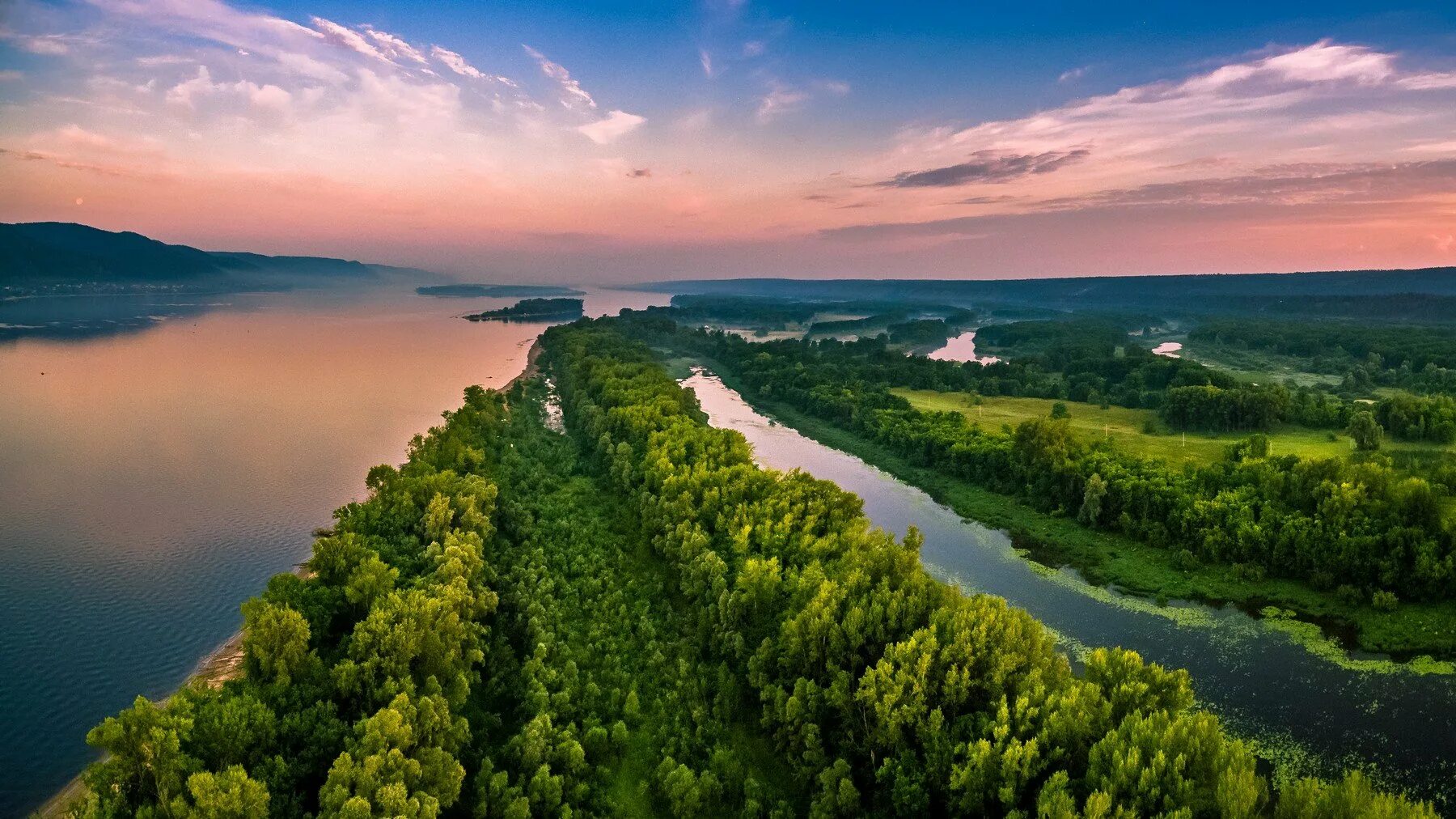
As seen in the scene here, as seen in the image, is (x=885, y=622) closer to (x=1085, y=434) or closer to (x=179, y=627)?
(x=179, y=627)

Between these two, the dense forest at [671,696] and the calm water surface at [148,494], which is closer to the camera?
the dense forest at [671,696]

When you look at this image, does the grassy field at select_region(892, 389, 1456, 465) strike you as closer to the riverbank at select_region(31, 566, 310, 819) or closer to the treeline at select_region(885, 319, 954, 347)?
the riverbank at select_region(31, 566, 310, 819)

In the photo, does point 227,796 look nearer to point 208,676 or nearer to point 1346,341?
point 208,676

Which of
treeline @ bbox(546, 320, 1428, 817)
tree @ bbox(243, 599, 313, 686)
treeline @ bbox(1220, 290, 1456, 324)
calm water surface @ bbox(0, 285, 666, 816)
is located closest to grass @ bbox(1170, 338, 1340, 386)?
treeline @ bbox(1220, 290, 1456, 324)

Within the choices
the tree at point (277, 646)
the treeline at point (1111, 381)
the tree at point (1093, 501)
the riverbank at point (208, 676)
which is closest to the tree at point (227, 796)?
the tree at point (277, 646)

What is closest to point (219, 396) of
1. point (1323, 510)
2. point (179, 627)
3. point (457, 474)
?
point (457, 474)

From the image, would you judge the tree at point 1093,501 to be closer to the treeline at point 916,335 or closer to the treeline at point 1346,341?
the treeline at point 1346,341

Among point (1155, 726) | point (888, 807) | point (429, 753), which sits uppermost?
point (1155, 726)
